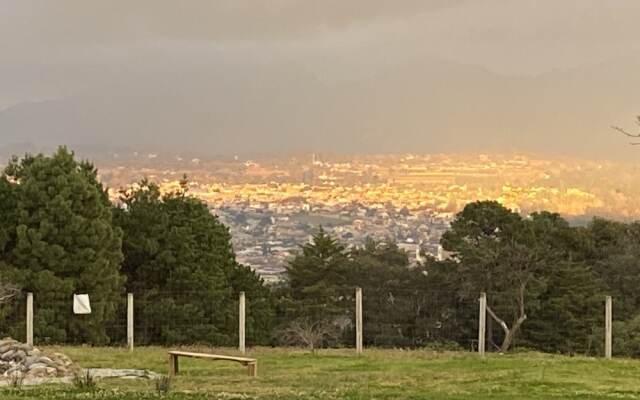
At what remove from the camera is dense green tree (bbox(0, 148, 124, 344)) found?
3309cm

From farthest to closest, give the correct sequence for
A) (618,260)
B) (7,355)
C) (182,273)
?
(618,260)
(182,273)
(7,355)

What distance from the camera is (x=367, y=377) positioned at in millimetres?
15031

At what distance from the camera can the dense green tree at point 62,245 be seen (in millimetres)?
33094

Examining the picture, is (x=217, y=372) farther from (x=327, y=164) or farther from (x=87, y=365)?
(x=327, y=164)

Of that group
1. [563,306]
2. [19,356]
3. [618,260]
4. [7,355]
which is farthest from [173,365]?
[618,260]

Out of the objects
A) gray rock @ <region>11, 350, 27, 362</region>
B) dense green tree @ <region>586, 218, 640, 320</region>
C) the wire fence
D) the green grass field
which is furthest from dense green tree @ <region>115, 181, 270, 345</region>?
gray rock @ <region>11, 350, 27, 362</region>

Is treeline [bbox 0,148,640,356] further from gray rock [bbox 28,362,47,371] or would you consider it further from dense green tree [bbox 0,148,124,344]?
gray rock [bbox 28,362,47,371]

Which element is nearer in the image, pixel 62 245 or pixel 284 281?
pixel 62 245

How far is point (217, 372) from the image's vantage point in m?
16.2

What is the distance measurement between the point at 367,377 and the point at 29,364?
589cm

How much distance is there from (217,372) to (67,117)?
118507 mm

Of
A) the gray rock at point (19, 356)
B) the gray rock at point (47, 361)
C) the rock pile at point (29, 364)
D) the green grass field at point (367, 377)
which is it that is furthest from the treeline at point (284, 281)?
the gray rock at point (47, 361)

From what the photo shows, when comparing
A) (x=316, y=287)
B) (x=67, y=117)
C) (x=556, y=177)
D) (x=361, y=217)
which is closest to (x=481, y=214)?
(x=316, y=287)

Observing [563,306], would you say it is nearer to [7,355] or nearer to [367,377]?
[367,377]
